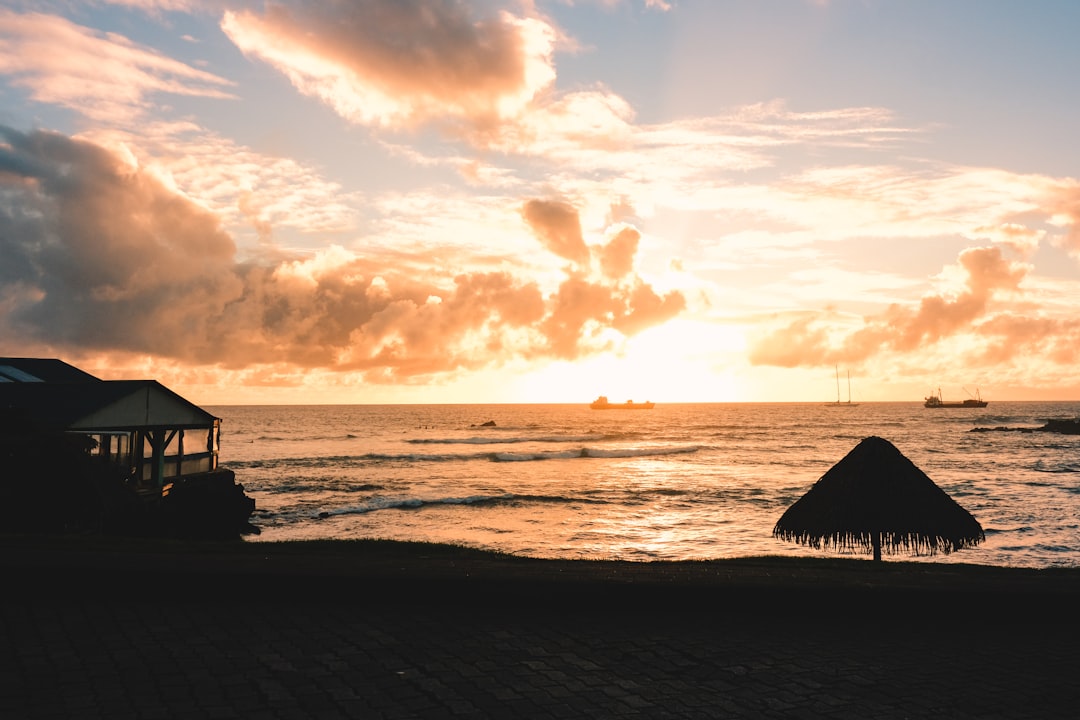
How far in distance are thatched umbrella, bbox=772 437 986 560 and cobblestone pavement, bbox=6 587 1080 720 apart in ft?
21.4

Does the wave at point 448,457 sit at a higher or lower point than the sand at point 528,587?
lower

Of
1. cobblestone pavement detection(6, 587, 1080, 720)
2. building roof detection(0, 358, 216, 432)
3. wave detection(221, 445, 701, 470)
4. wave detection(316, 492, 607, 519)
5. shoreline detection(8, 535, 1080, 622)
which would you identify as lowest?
wave detection(316, 492, 607, 519)

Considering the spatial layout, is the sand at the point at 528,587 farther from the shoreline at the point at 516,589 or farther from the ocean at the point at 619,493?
the ocean at the point at 619,493

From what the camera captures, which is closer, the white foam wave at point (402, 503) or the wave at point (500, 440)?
the white foam wave at point (402, 503)

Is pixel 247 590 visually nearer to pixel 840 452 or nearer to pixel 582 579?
pixel 582 579

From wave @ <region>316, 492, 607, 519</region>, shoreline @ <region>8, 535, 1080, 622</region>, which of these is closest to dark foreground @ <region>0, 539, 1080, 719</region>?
shoreline @ <region>8, 535, 1080, 622</region>

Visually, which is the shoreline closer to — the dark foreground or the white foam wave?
the dark foreground

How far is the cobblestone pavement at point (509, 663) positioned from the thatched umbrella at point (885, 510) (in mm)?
6511

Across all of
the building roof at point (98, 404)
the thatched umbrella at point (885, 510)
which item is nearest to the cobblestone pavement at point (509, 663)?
the thatched umbrella at point (885, 510)

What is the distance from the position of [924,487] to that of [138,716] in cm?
1413

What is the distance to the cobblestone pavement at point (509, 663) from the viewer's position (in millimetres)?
5629

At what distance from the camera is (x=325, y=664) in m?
6.45

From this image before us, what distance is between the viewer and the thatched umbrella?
48.4ft

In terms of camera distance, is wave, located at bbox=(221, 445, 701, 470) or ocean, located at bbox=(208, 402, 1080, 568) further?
wave, located at bbox=(221, 445, 701, 470)
